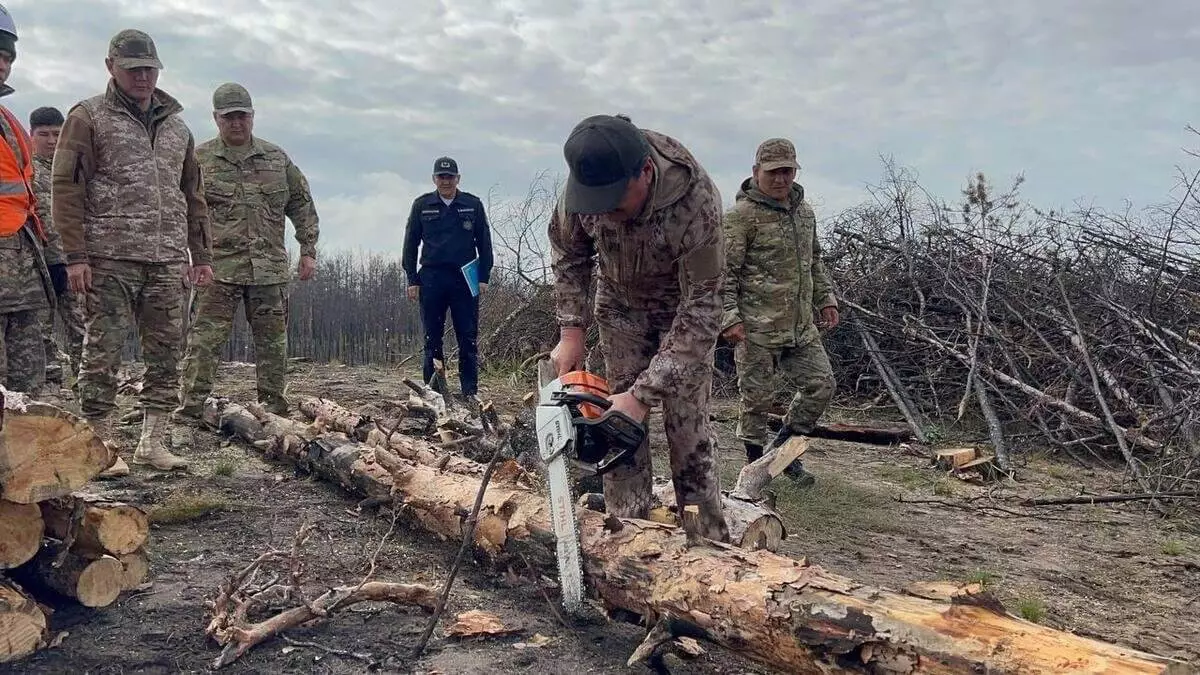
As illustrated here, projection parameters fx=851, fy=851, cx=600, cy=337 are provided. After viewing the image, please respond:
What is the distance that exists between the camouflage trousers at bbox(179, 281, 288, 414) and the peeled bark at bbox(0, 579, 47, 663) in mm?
3524

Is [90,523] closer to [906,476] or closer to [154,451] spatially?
[154,451]

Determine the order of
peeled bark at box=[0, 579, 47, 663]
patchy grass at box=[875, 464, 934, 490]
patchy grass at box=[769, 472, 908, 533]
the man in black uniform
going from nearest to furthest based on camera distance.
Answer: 1. peeled bark at box=[0, 579, 47, 663]
2. patchy grass at box=[769, 472, 908, 533]
3. patchy grass at box=[875, 464, 934, 490]
4. the man in black uniform

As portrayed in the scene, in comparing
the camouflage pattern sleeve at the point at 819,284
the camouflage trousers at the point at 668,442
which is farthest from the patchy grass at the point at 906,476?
the camouflage trousers at the point at 668,442

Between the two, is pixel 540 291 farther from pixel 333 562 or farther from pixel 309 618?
pixel 309 618

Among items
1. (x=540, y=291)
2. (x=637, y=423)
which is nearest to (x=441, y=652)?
(x=637, y=423)

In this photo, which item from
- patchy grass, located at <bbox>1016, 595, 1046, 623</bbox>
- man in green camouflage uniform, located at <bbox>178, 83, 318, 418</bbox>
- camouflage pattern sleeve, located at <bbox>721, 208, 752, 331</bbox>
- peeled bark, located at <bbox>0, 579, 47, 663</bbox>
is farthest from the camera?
man in green camouflage uniform, located at <bbox>178, 83, 318, 418</bbox>

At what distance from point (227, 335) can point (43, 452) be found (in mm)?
3458

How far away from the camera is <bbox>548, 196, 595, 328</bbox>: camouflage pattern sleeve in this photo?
3.43m

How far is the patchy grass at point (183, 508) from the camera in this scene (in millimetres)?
4023

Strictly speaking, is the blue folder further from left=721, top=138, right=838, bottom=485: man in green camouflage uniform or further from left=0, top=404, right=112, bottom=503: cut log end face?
left=0, top=404, right=112, bottom=503: cut log end face

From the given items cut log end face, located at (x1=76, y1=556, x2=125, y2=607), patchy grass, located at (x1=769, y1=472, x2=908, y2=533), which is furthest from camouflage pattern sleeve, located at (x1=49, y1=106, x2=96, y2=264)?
patchy grass, located at (x1=769, y1=472, x2=908, y2=533)

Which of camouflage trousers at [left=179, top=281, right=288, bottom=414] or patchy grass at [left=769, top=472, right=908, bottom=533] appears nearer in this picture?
patchy grass at [left=769, top=472, right=908, bottom=533]

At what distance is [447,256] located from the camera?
767 centimetres

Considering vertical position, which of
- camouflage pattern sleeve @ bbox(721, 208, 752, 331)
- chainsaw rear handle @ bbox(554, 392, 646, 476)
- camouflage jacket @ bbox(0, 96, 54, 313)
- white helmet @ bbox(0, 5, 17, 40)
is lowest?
chainsaw rear handle @ bbox(554, 392, 646, 476)
